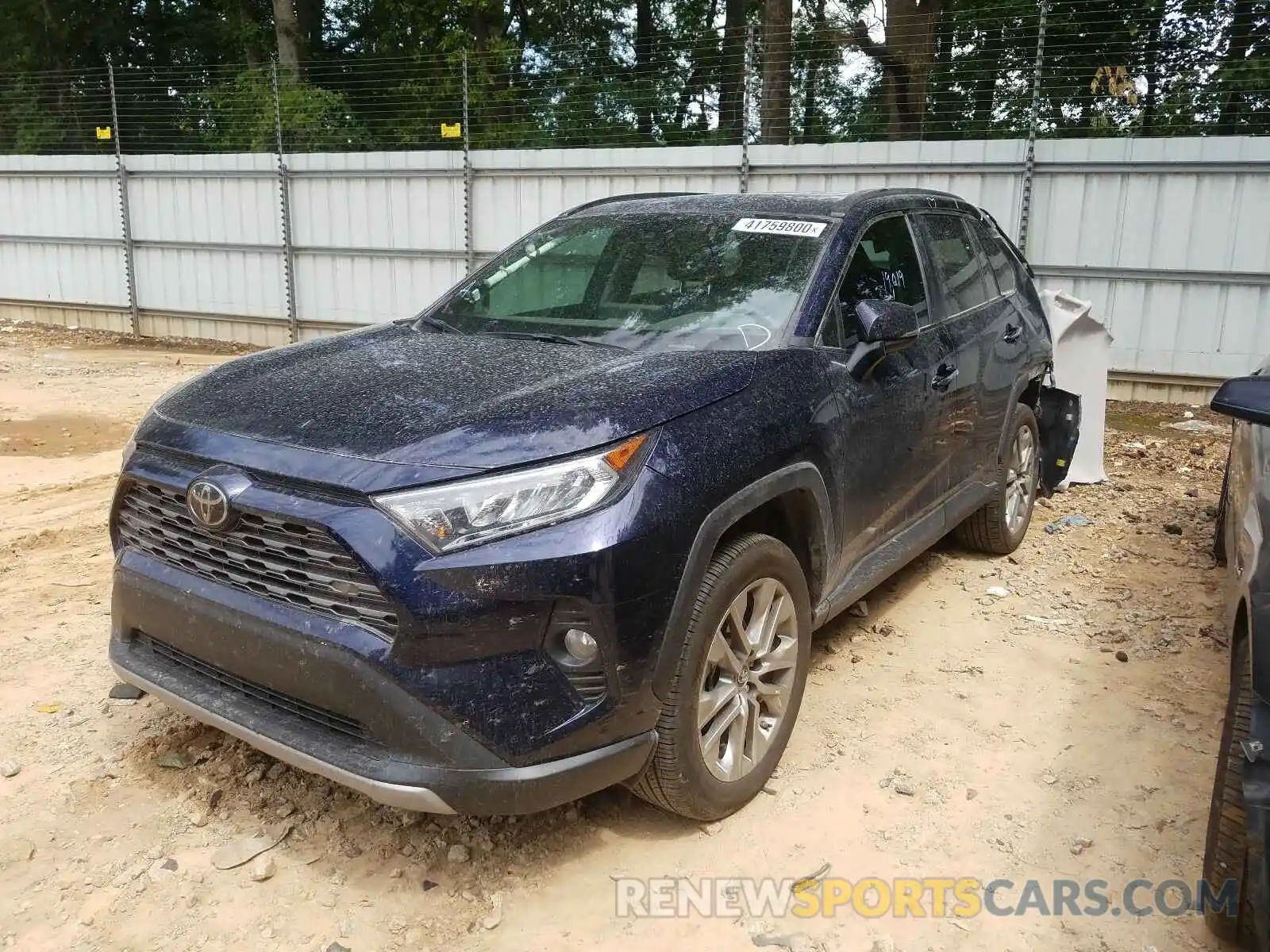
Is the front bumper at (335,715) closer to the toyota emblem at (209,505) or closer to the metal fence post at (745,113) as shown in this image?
the toyota emblem at (209,505)

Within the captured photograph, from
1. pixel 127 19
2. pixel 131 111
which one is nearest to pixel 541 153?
pixel 131 111

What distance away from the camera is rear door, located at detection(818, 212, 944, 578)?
3.45 m

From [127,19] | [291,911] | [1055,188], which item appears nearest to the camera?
[291,911]

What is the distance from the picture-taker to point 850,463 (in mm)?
3428

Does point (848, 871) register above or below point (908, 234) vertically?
below

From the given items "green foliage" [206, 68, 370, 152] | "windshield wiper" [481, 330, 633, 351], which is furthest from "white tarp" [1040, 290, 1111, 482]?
"green foliage" [206, 68, 370, 152]

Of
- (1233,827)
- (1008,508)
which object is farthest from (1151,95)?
(1233,827)

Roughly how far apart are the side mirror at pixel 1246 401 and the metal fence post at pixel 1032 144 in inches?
309

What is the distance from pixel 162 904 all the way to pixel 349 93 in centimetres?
1372

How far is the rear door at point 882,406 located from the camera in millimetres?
3445

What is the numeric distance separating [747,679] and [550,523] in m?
0.89

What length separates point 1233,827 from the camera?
2383 mm

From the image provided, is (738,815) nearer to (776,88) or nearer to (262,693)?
(262,693)

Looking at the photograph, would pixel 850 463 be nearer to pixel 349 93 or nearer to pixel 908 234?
pixel 908 234
